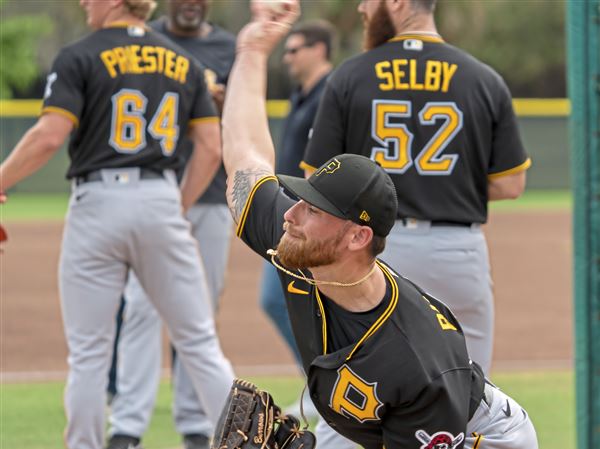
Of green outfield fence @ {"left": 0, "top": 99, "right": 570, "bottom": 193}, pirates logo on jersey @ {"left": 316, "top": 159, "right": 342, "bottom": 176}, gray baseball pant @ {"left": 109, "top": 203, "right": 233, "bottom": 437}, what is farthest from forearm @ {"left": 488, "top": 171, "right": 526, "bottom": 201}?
green outfield fence @ {"left": 0, "top": 99, "right": 570, "bottom": 193}

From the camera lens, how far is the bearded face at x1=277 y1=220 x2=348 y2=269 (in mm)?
3180

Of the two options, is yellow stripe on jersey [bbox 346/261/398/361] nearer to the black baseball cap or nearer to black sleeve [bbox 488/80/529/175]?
the black baseball cap

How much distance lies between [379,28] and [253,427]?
1.93 meters

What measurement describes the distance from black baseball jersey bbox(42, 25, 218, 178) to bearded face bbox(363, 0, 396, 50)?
1001 millimetres

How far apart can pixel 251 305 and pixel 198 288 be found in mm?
5609

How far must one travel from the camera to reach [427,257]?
450cm

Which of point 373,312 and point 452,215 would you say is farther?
point 452,215

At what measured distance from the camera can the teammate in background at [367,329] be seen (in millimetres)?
3160

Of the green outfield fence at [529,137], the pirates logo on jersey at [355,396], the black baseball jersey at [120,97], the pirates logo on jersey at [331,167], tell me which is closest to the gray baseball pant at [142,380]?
the black baseball jersey at [120,97]

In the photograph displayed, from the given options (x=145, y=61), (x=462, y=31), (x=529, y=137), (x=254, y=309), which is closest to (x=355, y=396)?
(x=145, y=61)

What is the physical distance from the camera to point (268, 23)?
3748 mm

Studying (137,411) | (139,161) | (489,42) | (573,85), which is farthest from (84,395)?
(489,42)

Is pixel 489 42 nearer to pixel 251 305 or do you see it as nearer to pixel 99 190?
pixel 251 305

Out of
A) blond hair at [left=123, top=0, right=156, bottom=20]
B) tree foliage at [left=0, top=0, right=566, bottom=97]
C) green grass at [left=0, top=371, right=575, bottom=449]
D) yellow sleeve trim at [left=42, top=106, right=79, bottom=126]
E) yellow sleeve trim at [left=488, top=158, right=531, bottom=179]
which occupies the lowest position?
tree foliage at [left=0, top=0, right=566, bottom=97]
